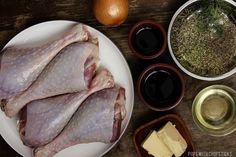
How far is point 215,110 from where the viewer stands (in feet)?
4.44

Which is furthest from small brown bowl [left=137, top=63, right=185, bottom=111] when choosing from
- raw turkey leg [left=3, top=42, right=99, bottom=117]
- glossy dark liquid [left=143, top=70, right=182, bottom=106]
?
raw turkey leg [left=3, top=42, right=99, bottom=117]

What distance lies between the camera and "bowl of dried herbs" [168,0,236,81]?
1318 mm

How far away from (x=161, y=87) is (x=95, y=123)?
21 cm

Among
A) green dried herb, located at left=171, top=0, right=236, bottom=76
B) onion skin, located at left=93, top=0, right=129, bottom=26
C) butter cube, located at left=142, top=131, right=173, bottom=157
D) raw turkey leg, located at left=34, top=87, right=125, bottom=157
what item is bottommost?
butter cube, located at left=142, top=131, right=173, bottom=157

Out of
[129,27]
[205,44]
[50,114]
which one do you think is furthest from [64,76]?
[205,44]

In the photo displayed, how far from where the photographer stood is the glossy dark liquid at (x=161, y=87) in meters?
1.32

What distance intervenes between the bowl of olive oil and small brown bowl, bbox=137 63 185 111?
0.22ft

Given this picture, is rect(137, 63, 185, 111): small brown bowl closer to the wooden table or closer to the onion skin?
the wooden table

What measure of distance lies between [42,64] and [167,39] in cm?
33

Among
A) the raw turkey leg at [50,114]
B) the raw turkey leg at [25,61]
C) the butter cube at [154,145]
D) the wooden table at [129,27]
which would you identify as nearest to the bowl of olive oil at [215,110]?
the wooden table at [129,27]

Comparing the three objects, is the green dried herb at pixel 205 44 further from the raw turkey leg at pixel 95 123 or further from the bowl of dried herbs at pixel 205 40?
the raw turkey leg at pixel 95 123

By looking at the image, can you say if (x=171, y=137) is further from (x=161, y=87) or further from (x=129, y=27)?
(x=129, y=27)

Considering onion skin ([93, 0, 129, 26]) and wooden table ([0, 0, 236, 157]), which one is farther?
wooden table ([0, 0, 236, 157])

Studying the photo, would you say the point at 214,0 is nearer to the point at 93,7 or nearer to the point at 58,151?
the point at 93,7
